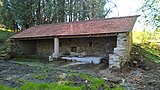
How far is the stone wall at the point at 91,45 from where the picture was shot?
14.4m

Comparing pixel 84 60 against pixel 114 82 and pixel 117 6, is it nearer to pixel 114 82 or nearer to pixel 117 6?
pixel 114 82

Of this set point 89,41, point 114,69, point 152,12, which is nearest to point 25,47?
point 89,41

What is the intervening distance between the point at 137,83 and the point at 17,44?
12691 mm

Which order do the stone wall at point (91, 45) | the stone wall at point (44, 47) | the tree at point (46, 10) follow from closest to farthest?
1. the stone wall at point (91, 45)
2. the stone wall at point (44, 47)
3. the tree at point (46, 10)

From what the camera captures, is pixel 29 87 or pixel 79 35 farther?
pixel 79 35

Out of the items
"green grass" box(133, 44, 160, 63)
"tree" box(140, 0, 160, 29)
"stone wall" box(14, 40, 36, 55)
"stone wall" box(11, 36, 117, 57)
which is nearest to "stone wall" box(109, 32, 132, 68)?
"stone wall" box(11, 36, 117, 57)

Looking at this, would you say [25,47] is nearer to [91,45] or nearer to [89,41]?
[89,41]

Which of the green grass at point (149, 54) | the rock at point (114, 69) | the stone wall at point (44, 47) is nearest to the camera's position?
the rock at point (114, 69)

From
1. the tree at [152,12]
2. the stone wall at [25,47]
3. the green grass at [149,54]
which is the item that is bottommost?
the green grass at [149,54]

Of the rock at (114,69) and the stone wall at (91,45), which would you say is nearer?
the rock at (114,69)

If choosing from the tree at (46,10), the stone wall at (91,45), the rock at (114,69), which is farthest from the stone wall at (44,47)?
the rock at (114,69)

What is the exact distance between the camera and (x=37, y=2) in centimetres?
2280

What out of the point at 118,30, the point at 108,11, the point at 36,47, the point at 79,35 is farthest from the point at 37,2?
the point at 118,30

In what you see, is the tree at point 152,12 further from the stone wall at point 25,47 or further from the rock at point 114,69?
the stone wall at point 25,47
